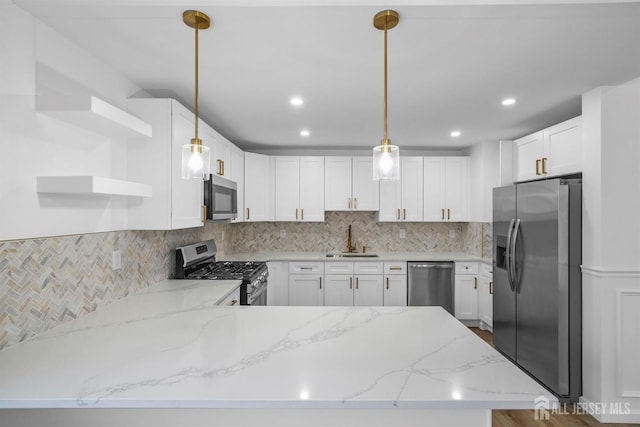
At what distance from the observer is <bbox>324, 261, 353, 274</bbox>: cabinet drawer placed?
164 inches

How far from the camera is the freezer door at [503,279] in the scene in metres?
3.00

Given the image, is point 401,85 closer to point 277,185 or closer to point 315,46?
point 315,46

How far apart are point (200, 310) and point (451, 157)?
379 cm

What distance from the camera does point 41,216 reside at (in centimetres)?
155

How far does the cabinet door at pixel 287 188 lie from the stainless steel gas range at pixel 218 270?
Result: 1.10m

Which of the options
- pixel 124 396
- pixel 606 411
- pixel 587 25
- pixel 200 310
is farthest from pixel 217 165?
pixel 606 411

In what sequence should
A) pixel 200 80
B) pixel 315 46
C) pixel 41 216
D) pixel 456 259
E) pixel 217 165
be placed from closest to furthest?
pixel 41 216
pixel 315 46
pixel 200 80
pixel 217 165
pixel 456 259

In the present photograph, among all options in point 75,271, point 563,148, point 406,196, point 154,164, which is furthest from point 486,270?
point 75,271

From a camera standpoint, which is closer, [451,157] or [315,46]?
[315,46]

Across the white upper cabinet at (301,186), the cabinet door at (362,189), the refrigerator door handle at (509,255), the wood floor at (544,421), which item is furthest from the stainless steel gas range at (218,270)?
the refrigerator door handle at (509,255)

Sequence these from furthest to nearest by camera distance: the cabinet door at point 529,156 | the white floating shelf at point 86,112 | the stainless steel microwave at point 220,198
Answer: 1. the cabinet door at point 529,156
2. the stainless steel microwave at point 220,198
3. the white floating shelf at point 86,112

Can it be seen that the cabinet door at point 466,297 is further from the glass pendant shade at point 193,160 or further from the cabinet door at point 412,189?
the glass pendant shade at point 193,160

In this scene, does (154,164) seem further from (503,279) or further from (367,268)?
(503,279)

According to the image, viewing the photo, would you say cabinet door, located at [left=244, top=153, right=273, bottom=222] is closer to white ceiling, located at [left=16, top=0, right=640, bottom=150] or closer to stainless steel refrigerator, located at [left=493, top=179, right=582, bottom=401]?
white ceiling, located at [left=16, top=0, right=640, bottom=150]
